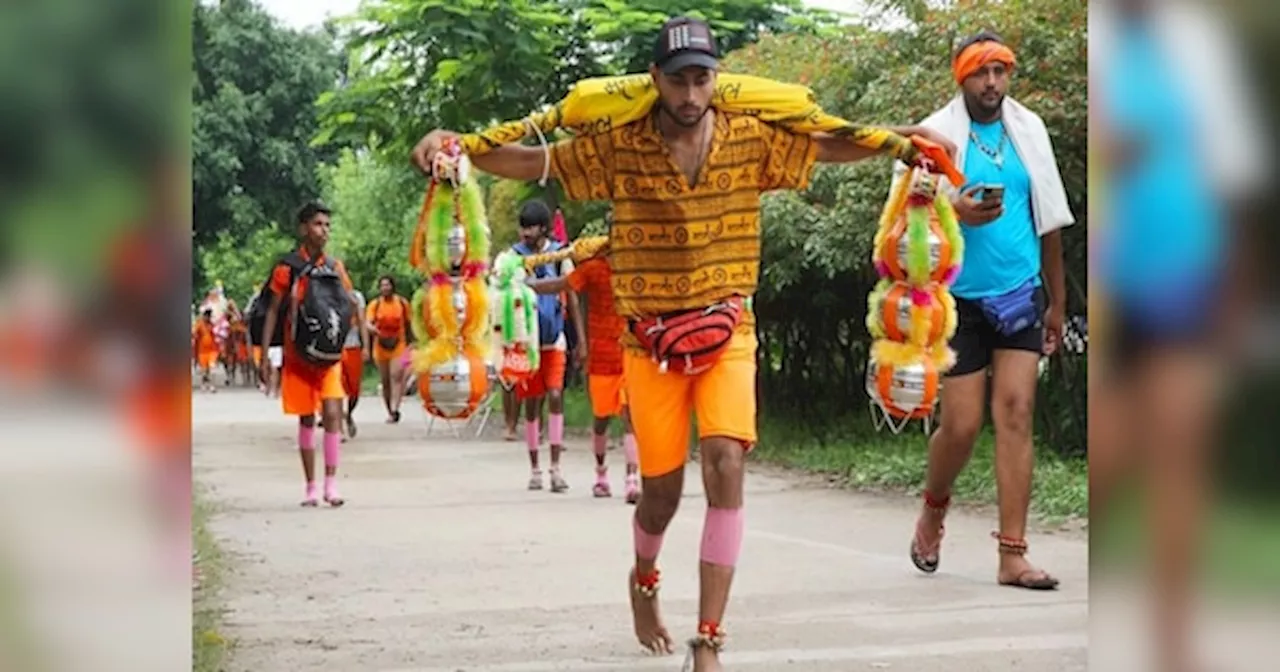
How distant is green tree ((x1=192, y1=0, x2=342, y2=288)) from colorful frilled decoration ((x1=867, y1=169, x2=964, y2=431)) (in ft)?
91.9

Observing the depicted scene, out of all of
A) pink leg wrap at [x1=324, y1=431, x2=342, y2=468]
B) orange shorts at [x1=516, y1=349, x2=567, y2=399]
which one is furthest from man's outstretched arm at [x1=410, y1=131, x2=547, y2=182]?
orange shorts at [x1=516, y1=349, x2=567, y2=399]

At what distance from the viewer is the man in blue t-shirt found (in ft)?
21.5

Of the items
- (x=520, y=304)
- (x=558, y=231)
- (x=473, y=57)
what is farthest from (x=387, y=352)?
(x=520, y=304)

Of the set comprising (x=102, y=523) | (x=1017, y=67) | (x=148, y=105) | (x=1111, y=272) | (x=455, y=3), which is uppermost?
(x=455, y=3)

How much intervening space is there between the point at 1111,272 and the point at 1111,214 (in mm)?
67

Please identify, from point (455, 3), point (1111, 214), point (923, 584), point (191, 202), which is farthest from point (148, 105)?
point (455, 3)

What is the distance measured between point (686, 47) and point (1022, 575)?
2928 mm

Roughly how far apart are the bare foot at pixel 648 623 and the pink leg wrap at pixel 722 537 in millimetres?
597

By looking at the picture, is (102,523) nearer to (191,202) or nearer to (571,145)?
(191,202)

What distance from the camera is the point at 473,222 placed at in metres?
5.17

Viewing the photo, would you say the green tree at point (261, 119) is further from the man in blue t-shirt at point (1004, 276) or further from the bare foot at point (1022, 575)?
the bare foot at point (1022, 575)

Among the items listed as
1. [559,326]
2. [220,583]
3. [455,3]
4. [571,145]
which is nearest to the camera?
[571,145]

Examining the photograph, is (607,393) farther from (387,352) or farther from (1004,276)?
(387,352)

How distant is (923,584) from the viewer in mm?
6945
